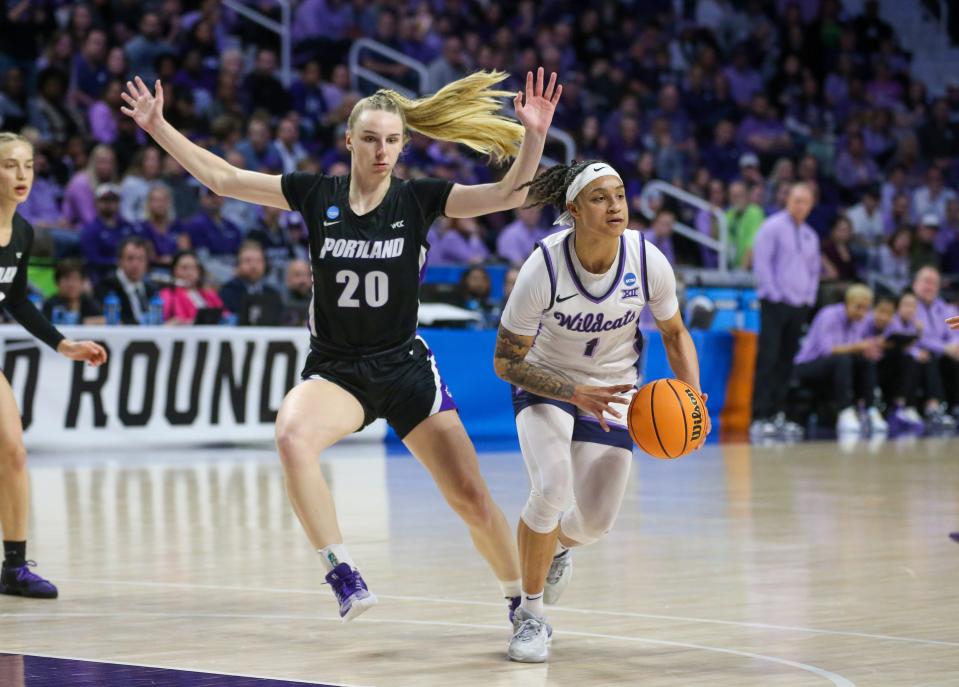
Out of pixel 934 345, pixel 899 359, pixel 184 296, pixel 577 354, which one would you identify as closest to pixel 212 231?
pixel 184 296

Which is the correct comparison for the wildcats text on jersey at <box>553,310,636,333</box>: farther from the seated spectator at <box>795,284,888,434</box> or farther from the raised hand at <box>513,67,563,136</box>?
the seated spectator at <box>795,284,888,434</box>

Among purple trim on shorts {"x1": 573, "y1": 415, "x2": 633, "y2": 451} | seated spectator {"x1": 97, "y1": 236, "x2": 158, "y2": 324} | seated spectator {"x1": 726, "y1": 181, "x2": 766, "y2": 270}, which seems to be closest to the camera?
purple trim on shorts {"x1": 573, "y1": 415, "x2": 633, "y2": 451}

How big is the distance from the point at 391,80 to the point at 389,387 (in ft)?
49.8

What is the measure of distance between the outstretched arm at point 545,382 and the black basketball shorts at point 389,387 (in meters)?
0.26

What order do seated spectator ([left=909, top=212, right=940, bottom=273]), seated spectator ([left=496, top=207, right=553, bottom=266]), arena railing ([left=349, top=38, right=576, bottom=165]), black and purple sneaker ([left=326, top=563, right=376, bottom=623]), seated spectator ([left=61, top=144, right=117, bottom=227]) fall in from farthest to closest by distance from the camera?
seated spectator ([left=909, top=212, right=940, bottom=273]) < arena railing ([left=349, top=38, right=576, bottom=165]) < seated spectator ([left=496, top=207, right=553, bottom=266]) < seated spectator ([left=61, top=144, right=117, bottom=227]) < black and purple sneaker ([left=326, top=563, right=376, bottom=623])

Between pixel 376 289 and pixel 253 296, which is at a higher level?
pixel 376 289

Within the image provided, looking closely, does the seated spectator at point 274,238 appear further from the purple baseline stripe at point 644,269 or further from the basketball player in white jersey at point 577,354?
the purple baseline stripe at point 644,269

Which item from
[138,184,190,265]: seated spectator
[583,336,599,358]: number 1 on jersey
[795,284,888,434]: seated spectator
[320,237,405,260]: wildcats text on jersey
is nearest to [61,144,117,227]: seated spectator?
[138,184,190,265]: seated spectator

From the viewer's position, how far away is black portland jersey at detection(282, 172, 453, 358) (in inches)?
239

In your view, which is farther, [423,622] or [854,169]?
[854,169]

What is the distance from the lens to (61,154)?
53.5ft

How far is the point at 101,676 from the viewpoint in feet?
17.0

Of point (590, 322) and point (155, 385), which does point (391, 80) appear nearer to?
point (155, 385)

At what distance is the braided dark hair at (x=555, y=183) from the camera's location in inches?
243
